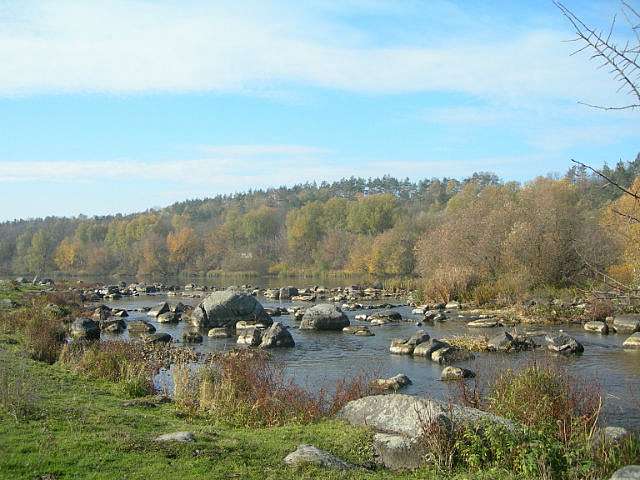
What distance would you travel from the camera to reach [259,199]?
197000 mm

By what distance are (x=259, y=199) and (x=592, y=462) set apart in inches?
7495

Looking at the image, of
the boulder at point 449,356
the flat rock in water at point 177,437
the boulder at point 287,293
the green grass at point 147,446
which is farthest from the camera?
the boulder at point 287,293

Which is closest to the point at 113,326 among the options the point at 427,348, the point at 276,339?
the point at 276,339

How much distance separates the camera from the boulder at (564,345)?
2514cm

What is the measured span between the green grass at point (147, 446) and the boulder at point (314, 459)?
19cm

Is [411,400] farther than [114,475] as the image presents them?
Yes

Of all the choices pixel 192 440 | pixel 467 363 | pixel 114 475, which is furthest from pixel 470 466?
pixel 467 363

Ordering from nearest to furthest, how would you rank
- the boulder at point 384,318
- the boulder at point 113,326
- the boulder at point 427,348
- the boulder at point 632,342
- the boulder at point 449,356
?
the boulder at point 449,356 < the boulder at point 427,348 < the boulder at point 632,342 < the boulder at point 113,326 < the boulder at point 384,318

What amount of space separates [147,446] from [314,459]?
2799 mm

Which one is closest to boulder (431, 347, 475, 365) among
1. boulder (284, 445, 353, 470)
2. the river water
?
the river water

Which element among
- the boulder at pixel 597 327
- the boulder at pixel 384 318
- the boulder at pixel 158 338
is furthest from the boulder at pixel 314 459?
the boulder at pixel 384 318

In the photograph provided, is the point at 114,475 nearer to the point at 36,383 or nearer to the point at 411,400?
the point at 411,400

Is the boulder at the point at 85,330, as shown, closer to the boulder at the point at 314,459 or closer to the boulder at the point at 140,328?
the boulder at the point at 140,328

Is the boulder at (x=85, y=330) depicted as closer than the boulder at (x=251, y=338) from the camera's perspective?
No
